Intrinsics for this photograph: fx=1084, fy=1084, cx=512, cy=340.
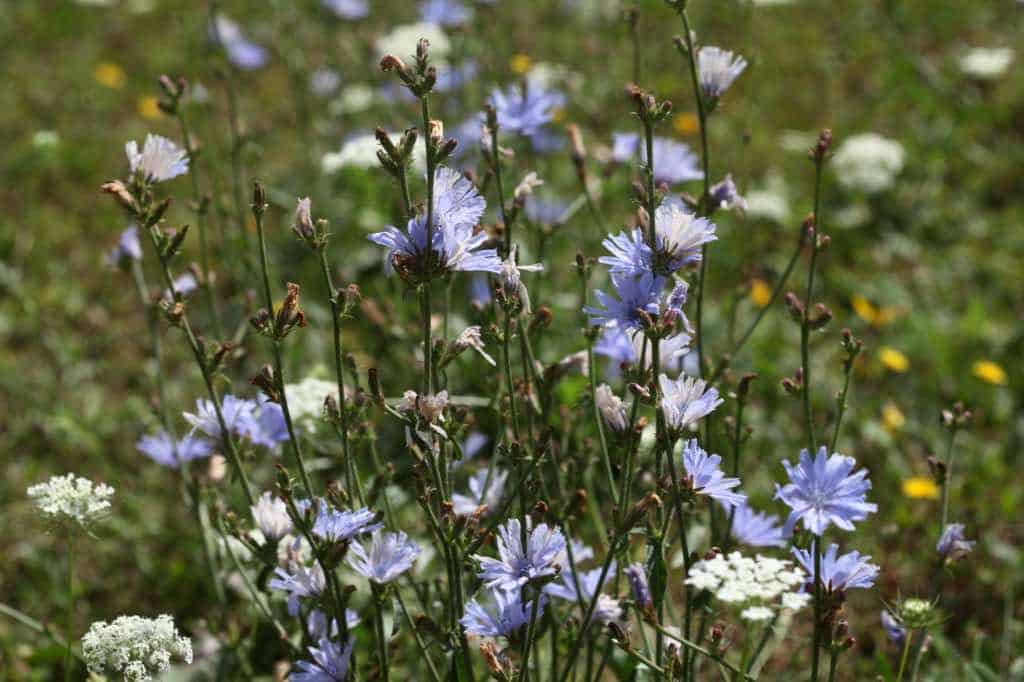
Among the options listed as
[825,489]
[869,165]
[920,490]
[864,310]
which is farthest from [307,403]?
[869,165]

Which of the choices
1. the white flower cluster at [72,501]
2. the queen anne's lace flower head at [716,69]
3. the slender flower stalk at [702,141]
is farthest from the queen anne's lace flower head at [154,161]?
the queen anne's lace flower head at [716,69]

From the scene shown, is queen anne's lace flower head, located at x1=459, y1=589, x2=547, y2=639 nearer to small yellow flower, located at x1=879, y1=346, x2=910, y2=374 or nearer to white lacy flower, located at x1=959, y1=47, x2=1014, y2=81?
small yellow flower, located at x1=879, y1=346, x2=910, y2=374

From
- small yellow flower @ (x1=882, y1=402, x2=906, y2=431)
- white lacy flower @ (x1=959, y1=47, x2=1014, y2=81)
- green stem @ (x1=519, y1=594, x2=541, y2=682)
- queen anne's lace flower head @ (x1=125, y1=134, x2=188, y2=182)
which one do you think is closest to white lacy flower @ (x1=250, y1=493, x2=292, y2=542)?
green stem @ (x1=519, y1=594, x2=541, y2=682)

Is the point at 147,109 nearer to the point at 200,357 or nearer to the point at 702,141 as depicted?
the point at 200,357

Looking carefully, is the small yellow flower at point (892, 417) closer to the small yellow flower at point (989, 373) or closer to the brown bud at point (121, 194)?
the small yellow flower at point (989, 373)

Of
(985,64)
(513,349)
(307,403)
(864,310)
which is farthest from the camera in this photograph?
(985,64)

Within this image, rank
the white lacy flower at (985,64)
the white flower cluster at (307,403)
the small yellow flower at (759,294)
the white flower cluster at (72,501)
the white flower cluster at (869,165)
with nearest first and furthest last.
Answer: the white flower cluster at (72,501), the white flower cluster at (307,403), the small yellow flower at (759,294), the white flower cluster at (869,165), the white lacy flower at (985,64)
